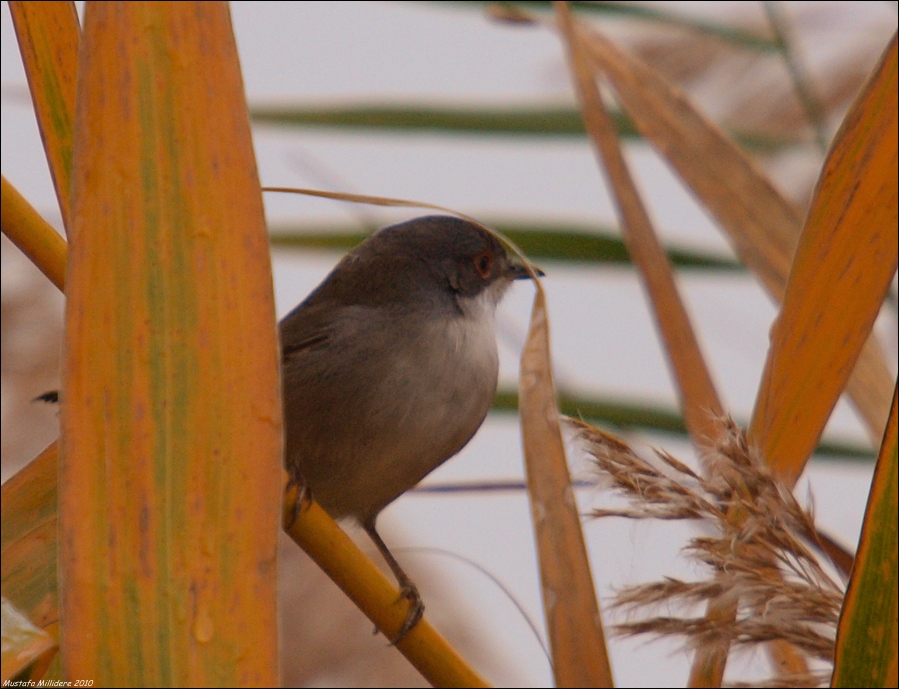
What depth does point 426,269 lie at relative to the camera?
2.65m

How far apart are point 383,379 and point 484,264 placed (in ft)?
2.34

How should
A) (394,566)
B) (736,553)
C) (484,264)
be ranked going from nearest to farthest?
(736,553) < (394,566) < (484,264)

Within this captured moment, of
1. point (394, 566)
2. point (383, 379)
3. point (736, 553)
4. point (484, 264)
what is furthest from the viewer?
point (484, 264)

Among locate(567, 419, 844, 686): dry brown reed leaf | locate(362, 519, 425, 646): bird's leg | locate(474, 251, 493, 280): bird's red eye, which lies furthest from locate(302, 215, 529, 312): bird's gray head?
locate(567, 419, 844, 686): dry brown reed leaf

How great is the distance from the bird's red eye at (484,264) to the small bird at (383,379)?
0.10 m

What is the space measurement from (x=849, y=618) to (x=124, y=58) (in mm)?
891

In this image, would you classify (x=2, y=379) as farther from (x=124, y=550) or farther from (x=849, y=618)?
(x=849, y=618)

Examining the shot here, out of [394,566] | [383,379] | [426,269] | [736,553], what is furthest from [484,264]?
[736,553]

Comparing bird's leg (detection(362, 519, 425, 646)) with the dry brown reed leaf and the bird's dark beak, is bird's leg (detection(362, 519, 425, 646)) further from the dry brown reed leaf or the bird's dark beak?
the dry brown reed leaf

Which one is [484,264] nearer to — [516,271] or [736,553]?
[516,271]

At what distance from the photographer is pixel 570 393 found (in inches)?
99.7

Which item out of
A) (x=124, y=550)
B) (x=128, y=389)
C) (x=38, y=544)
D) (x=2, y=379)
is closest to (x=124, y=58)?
(x=128, y=389)

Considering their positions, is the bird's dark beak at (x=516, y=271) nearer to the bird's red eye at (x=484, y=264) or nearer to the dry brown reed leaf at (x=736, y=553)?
the bird's red eye at (x=484, y=264)

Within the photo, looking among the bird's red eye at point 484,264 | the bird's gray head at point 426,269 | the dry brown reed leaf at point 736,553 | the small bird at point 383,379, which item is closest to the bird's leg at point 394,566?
the small bird at point 383,379
